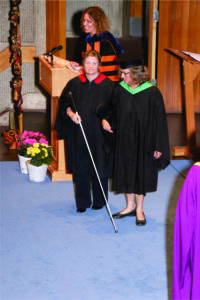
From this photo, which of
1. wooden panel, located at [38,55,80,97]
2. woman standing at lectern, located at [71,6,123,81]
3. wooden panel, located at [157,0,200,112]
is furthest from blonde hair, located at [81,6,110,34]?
wooden panel, located at [157,0,200,112]

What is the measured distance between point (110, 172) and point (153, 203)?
71 centimetres

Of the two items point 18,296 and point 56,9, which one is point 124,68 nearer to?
point 18,296

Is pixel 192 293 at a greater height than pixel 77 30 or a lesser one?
lesser

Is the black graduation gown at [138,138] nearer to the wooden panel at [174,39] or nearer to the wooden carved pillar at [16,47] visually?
the wooden carved pillar at [16,47]

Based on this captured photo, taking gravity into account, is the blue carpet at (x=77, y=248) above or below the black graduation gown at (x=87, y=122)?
below

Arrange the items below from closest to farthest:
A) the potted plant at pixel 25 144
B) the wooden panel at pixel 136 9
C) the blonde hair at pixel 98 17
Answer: the blonde hair at pixel 98 17 → the potted plant at pixel 25 144 → the wooden panel at pixel 136 9

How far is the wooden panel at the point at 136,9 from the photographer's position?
38.0 feet

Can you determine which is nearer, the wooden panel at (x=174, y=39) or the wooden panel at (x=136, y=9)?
the wooden panel at (x=174, y=39)

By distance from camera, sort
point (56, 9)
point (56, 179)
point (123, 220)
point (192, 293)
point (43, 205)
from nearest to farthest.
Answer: point (192, 293)
point (123, 220)
point (43, 205)
point (56, 179)
point (56, 9)

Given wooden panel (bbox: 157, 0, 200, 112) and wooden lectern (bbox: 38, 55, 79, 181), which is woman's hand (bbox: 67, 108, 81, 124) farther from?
wooden panel (bbox: 157, 0, 200, 112)

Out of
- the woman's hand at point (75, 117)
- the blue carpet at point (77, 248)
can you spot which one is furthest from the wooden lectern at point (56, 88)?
the woman's hand at point (75, 117)

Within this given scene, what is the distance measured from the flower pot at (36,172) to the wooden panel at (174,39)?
15.3ft

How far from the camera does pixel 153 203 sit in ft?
17.4

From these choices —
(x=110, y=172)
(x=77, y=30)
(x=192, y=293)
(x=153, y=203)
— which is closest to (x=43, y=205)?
(x=110, y=172)
